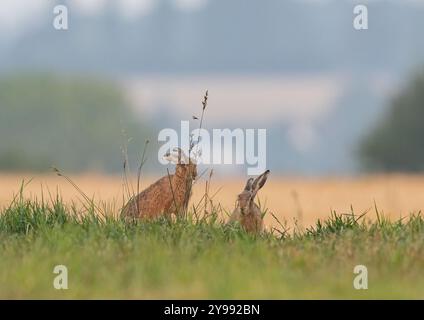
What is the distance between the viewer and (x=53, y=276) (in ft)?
26.7

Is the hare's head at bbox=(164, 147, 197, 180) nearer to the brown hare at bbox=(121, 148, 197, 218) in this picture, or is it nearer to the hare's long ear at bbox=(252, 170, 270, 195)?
the brown hare at bbox=(121, 148, 197, 218)

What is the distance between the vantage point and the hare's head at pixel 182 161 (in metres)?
10.6

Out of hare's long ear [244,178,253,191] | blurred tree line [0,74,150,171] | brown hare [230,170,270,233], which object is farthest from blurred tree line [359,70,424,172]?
brown hare [230,170,270,233]

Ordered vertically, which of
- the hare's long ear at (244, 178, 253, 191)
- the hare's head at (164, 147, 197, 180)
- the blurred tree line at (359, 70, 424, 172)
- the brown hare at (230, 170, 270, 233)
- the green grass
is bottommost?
the green grass

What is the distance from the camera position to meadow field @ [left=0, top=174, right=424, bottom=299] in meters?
7.80

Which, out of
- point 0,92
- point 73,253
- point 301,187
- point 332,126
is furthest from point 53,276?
point 332,126

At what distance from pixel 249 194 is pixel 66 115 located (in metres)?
70.6

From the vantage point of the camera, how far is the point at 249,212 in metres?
10.2

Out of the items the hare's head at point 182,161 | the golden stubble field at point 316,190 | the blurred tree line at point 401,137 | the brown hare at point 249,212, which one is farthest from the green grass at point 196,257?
the blurred tree line at point 401,137

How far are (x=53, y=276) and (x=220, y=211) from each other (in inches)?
86.6

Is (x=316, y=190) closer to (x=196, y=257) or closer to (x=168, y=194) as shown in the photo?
(x=168, y=194)

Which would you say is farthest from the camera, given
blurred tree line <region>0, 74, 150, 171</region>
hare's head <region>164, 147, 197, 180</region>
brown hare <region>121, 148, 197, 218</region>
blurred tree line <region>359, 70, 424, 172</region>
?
blurred tree line <region>0, 74, 150, 171</region>

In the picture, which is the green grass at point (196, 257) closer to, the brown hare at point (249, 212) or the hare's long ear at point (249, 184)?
the brown hare at point (249, 212)

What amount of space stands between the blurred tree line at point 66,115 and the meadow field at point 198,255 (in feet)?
205
